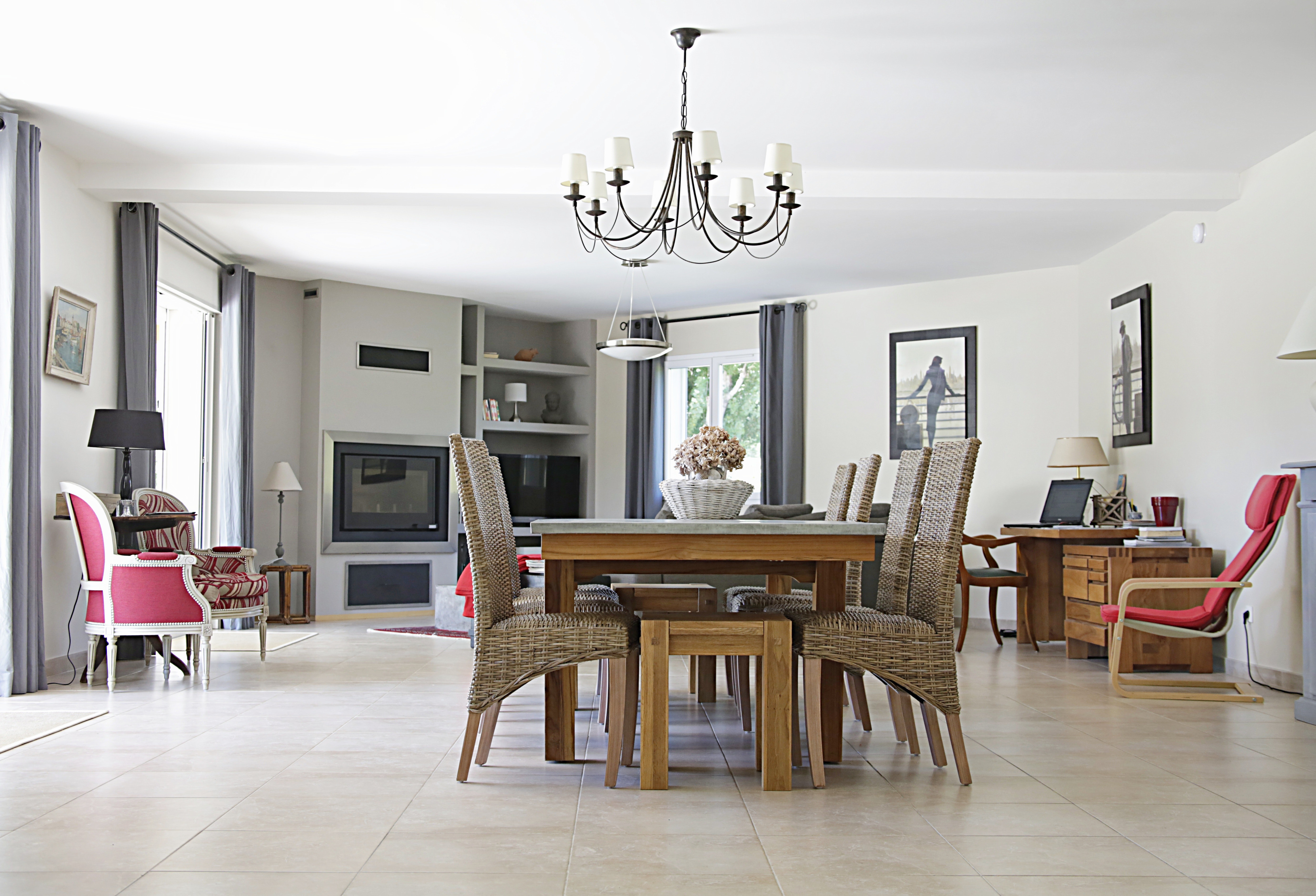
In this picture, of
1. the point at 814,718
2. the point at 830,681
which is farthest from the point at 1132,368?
the point at 814,718

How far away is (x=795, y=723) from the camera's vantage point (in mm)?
3217

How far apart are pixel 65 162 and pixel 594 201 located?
3.04 metres

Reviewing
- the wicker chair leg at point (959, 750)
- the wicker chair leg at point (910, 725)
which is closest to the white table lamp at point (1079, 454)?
the wicker chair leg at point (910, 725)

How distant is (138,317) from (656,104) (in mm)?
3278

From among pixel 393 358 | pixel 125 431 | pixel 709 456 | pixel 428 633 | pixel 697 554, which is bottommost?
pixel 428 633

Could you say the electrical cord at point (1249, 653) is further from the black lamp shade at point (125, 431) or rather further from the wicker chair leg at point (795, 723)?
the black lamp shade at point (125, 431)

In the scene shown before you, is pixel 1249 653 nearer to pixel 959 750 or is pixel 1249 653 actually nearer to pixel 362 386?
pixel 959 750

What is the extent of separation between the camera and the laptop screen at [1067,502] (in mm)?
7020

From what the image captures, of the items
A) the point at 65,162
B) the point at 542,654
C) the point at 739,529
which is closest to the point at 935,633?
the point at 739,529

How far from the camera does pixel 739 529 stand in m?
3.02

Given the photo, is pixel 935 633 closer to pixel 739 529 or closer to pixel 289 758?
pixel 739 529

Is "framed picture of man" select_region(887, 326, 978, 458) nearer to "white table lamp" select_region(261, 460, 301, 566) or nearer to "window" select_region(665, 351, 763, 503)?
"window" select_region(665, 351, 763, 503)

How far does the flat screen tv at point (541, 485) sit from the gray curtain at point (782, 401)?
210cm

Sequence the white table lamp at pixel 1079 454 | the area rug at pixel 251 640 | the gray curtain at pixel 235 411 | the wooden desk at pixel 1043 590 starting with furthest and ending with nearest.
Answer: the gray curtain at pixel 235 411 < the white table lamp at pixel 1079 454 < the wooden desk at pixel 1043 590 < the area rug at pixel 251 640
